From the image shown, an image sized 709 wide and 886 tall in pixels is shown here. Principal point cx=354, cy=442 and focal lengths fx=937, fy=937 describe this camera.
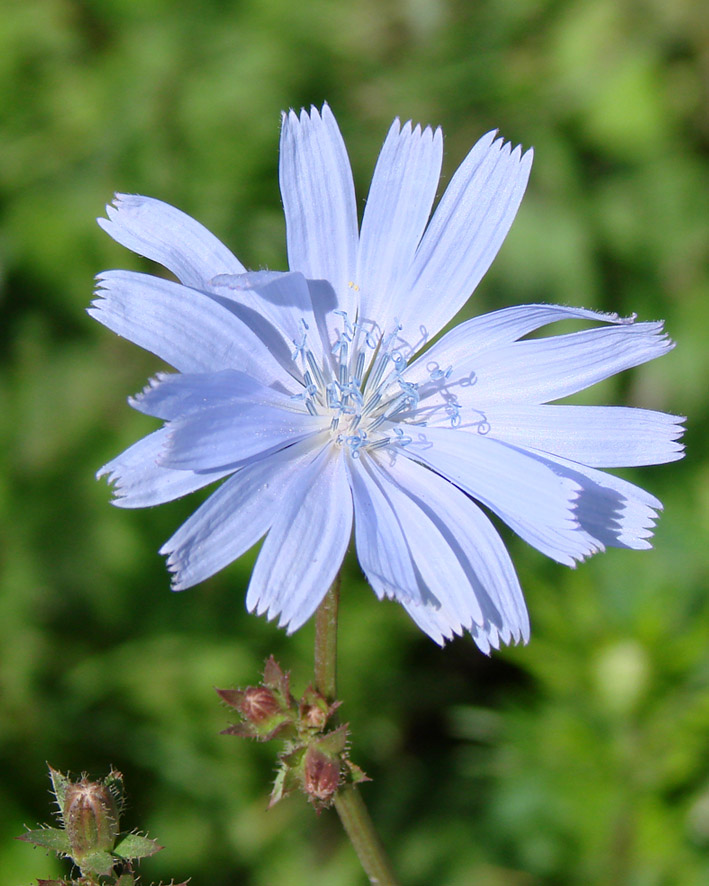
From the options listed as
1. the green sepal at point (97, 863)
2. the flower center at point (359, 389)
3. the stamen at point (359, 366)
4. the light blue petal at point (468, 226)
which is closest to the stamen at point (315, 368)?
the flower center at point (359, 389)

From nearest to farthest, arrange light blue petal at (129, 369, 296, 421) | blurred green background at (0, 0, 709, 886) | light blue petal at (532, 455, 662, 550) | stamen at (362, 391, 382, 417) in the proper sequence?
light blue petal at (129, 369, 296, 421)
light blue petal at (532, 455, 662, 550)
stamen at (362, 391, 382, 417)
blurred green background at (0, 0, 709, 886)

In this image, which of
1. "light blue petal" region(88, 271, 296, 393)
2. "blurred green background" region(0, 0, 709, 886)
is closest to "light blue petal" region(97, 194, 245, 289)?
"light blue petal" region(88, 271, 296, 393)

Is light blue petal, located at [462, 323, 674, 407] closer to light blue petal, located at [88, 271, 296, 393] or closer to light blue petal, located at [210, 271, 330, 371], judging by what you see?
light blue petal, located at [210, 271, 330, 371]

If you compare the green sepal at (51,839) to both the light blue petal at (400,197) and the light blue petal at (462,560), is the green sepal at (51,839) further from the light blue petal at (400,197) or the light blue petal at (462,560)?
the light blue petal at (400,197)

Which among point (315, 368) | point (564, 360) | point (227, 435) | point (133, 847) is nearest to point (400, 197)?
point (315, 368)

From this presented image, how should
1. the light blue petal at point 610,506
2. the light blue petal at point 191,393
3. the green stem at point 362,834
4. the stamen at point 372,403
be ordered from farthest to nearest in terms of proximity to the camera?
the stamen at point 372,403
the light blue petal at point 610,506
the green stem at point 362,834
the light blue petal at point 191,393

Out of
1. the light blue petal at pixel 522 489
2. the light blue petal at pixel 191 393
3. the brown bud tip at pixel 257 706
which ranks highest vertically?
the light blue petal at pixel 191 393
